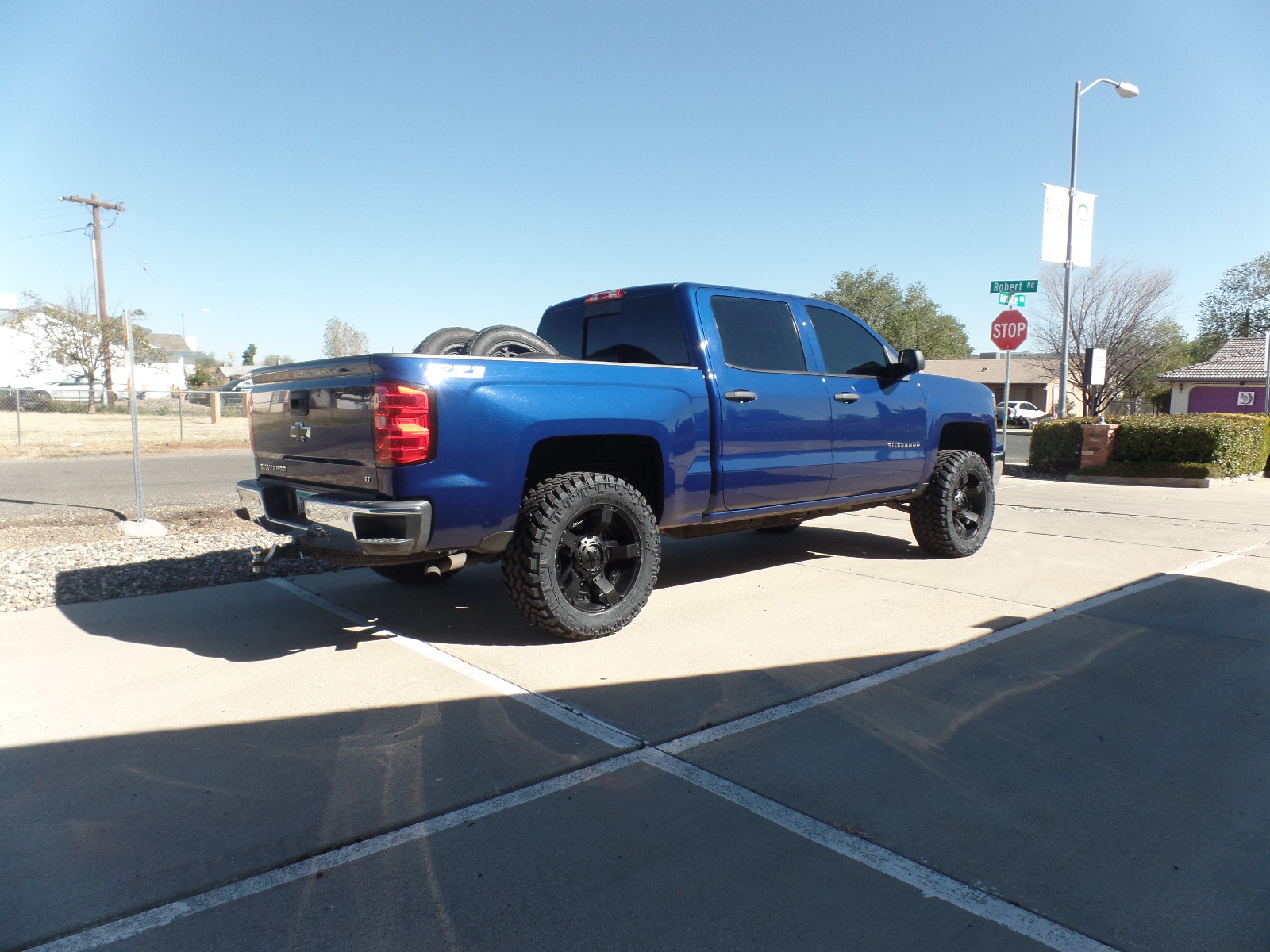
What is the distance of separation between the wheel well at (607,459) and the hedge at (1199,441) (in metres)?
12.5

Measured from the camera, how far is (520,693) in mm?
3943

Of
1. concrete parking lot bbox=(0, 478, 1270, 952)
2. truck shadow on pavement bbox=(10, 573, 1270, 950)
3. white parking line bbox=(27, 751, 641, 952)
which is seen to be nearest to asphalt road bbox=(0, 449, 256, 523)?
concrete parking lot bbox=(0, 478, 1270, 952)

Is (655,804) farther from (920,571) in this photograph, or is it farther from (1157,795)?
(920,571)

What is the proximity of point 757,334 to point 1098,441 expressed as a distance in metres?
11.9

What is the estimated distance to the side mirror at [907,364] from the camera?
6391mm

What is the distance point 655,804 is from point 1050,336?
111 feet

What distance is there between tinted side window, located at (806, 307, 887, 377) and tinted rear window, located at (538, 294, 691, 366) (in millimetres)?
1257

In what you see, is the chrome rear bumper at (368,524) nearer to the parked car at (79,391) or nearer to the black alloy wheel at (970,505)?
the black alloy wheel at (970,505)

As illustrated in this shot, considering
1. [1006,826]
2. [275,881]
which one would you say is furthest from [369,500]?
[1006,826]

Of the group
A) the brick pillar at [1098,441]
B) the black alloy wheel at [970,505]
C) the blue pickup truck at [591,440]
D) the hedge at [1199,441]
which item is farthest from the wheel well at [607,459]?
the brick pillar at [1098,441]

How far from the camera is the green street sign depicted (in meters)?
14.8

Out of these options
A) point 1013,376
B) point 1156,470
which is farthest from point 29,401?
point 1013,376

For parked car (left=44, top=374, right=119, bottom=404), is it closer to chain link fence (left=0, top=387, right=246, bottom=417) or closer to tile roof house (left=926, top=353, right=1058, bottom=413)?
chain link fence (left=0, top=387, right=246, bottom=417)

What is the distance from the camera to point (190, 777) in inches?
122
